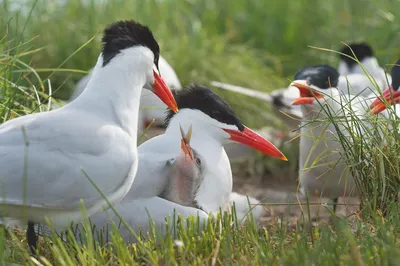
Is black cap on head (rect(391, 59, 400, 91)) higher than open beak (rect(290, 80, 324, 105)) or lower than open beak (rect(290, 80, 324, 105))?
higher

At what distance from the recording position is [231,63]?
6.46 m

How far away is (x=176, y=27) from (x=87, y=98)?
420cm

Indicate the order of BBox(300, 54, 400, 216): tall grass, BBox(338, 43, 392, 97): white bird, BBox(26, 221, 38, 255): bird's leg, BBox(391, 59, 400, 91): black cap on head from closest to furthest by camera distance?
BBox(26, 221, 38, 255): bird's leg < BBox(300, 54, 400, 216): tall grass < BBox(391, 59, 400, 91): black cap on head < BBox(338, 43, 392, 97): white bird

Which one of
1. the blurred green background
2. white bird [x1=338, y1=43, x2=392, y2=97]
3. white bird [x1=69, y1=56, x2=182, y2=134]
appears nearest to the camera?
white bird [x1=338, y1=43, x2=392, y2=97]

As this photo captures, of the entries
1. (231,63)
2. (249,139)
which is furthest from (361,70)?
(249,139)

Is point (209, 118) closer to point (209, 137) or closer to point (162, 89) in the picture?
point (209, 137)

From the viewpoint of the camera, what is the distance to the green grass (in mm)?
2486

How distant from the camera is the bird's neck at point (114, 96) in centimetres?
283

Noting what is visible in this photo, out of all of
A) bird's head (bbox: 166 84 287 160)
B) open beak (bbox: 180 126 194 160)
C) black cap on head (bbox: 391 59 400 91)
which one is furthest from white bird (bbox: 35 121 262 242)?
black cap on head (bbox: 391 59 400 91)

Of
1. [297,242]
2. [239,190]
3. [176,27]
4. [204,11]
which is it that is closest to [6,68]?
[297,242]

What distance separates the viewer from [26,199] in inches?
101

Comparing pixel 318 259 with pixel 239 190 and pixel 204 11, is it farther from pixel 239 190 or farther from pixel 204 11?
pixel 204 11

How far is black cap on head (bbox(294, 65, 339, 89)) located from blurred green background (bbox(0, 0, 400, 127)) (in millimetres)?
1925

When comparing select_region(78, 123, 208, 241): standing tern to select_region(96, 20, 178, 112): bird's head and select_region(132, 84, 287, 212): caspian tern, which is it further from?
select_region(96, 20, 178, 112): bird's head
